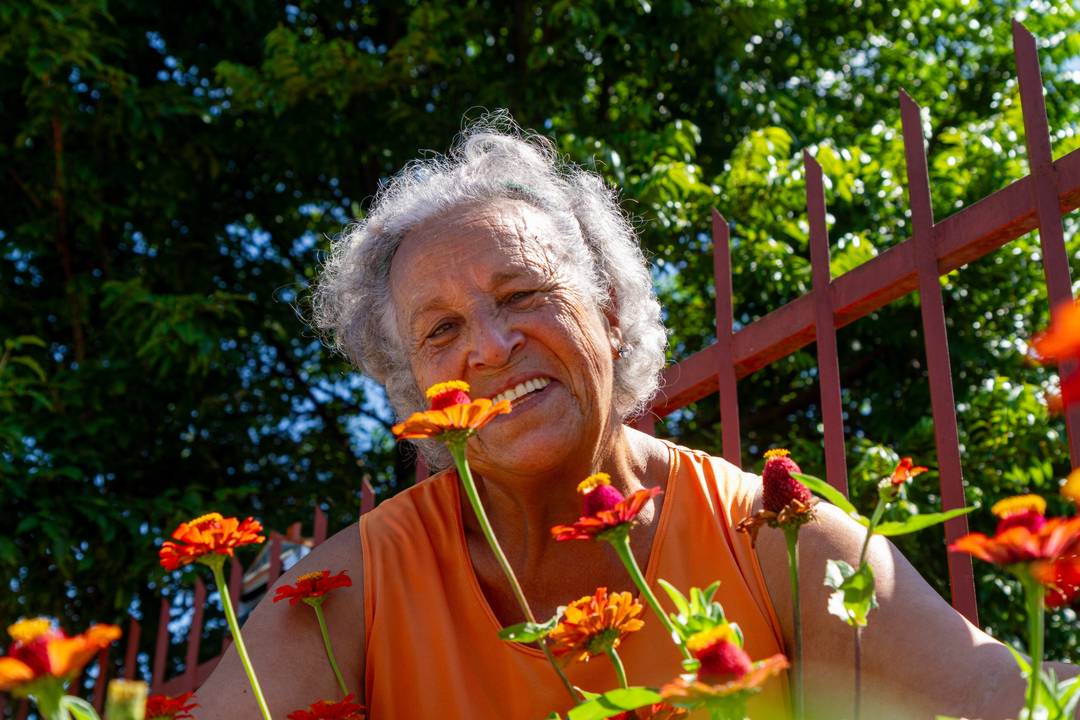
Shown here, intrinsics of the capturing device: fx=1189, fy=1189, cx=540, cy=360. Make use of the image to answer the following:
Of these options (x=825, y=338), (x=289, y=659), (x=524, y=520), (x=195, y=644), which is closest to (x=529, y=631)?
(x=289, y=659)

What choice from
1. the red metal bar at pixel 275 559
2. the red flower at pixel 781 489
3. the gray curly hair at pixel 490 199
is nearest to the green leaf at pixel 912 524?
the red flower at pixel 781 489

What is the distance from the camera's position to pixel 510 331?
1.62 metres

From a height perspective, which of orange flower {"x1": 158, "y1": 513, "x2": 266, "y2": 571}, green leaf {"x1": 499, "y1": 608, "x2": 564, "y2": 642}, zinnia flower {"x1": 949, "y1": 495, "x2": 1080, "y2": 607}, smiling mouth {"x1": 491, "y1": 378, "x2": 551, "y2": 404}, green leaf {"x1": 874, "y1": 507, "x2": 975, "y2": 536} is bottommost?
zinnia flower {"x1": 949, "y1": 495, "x2": 1080, "y2": 607}

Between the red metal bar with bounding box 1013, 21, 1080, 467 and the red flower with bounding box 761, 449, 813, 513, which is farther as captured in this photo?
the red metal bar with bounding box 1013, 21, 1080, 467

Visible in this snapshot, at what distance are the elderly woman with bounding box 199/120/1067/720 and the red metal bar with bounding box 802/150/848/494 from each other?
0.17 metres

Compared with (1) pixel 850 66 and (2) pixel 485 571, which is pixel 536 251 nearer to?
(2) pixel 485 571

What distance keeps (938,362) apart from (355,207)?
3.65 meters

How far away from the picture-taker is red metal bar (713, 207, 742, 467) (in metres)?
2.03

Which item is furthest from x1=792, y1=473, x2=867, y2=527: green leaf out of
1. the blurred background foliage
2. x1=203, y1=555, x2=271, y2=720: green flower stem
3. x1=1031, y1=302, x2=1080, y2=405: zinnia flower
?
the blurred background foliage

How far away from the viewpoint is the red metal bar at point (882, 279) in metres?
1.52

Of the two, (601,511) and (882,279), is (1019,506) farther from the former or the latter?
(882,279)

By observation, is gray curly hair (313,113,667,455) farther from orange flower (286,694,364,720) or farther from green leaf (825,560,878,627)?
green leaf (825,560,878,627)

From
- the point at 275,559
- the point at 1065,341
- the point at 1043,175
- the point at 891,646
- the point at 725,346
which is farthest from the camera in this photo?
the point at 275,559

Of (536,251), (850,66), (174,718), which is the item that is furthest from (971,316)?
(174,718)
